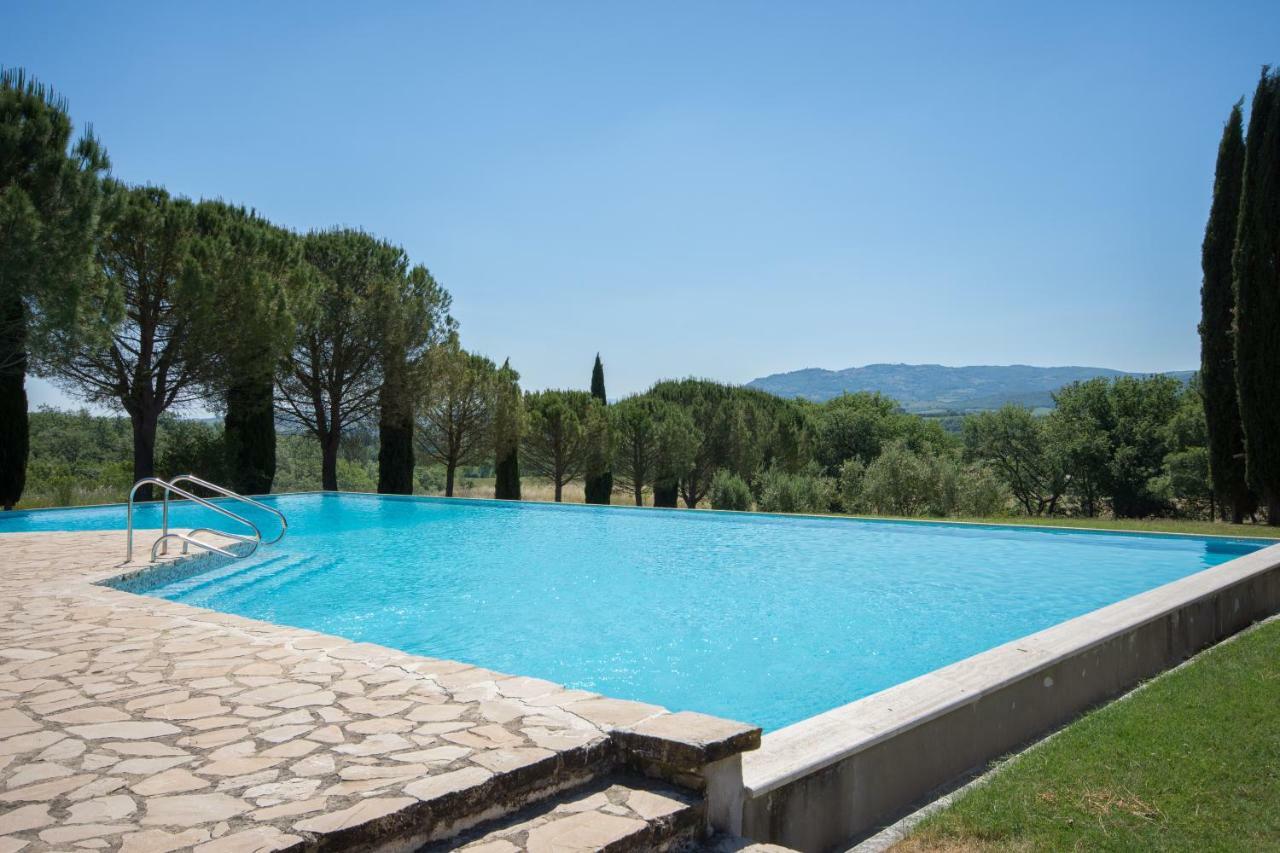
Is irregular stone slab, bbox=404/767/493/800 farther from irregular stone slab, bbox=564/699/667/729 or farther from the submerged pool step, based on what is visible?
the submerged pool step

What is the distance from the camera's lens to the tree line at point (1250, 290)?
12.8 meters

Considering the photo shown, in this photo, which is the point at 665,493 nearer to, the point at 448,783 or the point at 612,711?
the point at 612,711

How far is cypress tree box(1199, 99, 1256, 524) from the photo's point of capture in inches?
559

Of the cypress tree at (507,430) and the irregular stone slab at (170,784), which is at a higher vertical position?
the cypress tree at (507,430)

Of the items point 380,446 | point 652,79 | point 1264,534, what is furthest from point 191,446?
point 1264,534

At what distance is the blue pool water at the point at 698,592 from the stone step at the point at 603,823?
244 cm

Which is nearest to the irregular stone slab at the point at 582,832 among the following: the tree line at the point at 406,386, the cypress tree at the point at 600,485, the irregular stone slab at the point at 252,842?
the irregular stone slab at the point at 252,842

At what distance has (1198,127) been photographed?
14672 millimetres

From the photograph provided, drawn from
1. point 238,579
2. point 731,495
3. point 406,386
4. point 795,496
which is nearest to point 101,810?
point 238,579

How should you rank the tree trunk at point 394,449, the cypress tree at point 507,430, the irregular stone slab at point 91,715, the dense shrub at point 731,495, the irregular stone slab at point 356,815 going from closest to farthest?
the irregular stone slab at point 356,815
the irregular stone slab at point 91,715
the tree trunk at point 394,449
the cypress tree at point 507,430
the dense shrub at point 731,495

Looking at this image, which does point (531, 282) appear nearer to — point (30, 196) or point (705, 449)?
point (30, 196)

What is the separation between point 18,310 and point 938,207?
16.1 meters

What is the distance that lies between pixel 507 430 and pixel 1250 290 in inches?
652

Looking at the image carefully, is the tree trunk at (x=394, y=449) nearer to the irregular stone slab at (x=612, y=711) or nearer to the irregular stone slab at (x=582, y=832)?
the irregular stone slab at (x=612, y=711)
